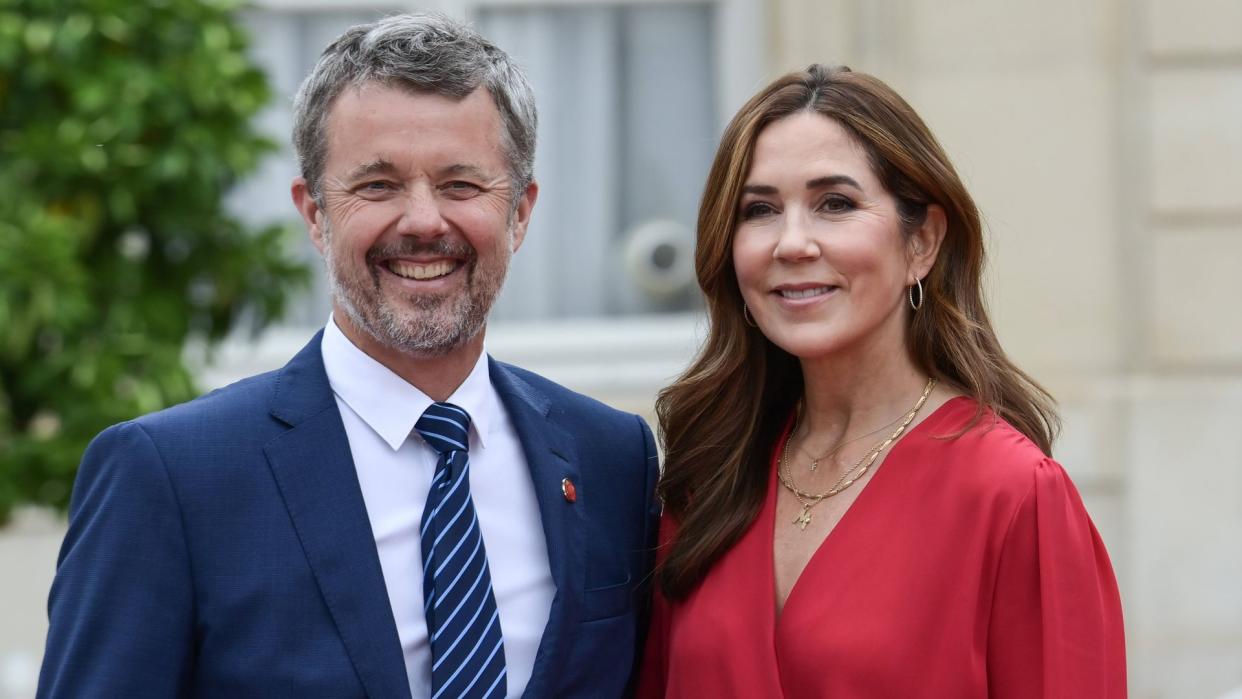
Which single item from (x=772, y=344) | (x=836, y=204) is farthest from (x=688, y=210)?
(x=836, y=204)

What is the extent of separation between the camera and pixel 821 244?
9.55ft

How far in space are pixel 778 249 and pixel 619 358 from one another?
146 inches

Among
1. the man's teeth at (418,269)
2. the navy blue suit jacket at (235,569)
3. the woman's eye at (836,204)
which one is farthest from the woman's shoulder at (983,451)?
the man's teeth at (418,269)

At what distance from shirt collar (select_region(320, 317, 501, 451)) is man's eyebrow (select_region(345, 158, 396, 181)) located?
0.96 ft

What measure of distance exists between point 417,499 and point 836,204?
0.95 meters

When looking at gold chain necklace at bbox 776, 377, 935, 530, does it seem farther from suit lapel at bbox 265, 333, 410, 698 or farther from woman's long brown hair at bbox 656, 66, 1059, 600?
suit lapel at bbox 265, 333, 410, 698

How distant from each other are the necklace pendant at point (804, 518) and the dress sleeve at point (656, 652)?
0.28 meters

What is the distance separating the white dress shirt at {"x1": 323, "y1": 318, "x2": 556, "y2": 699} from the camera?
8.71 feet

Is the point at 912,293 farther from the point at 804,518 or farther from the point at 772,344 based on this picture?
the point at 804,518

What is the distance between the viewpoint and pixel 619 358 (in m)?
6.62

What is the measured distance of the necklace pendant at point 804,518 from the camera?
3.00 meters

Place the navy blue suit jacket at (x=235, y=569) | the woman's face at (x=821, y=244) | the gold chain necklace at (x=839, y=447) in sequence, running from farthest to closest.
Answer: the gold chain necklace at (x=839, y=447), the woman's face at (x=821, y=244), the navy blue suit jacket at (x=235, y=569)

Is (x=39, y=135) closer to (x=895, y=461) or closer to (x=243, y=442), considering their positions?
(x=243, y=442)

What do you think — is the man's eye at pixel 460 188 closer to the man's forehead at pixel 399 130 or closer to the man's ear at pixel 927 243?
the man's forehead at pixel 399 130
